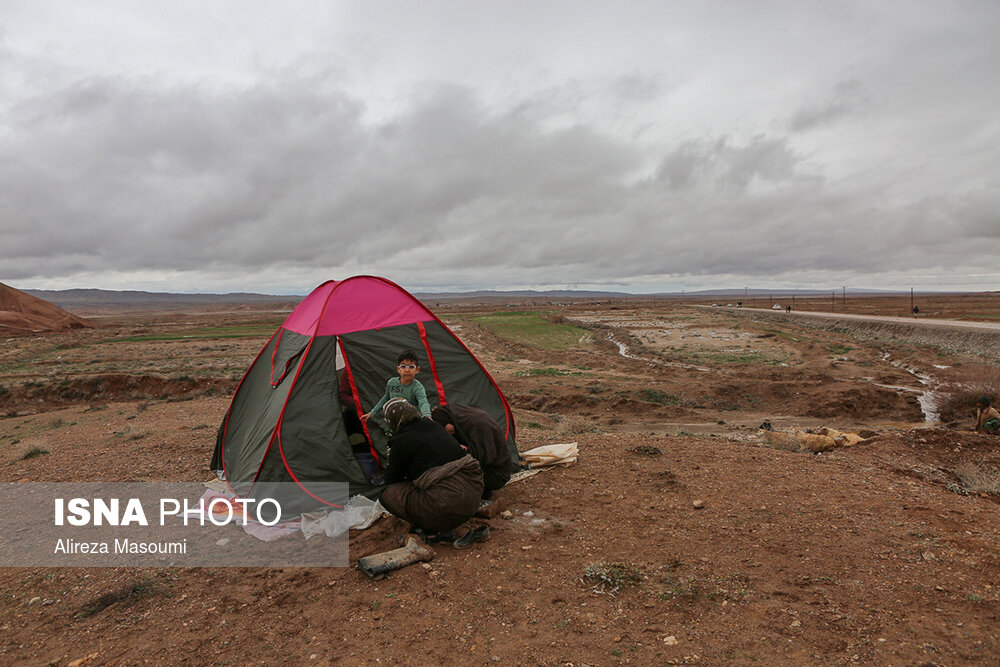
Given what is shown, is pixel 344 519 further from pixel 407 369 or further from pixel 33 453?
pixel 33 453

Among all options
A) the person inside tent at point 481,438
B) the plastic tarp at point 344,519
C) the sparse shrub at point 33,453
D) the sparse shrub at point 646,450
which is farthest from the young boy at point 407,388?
the sparse shrub at point 33,453

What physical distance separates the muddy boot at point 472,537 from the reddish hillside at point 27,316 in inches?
2776

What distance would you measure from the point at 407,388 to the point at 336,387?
5.05ft

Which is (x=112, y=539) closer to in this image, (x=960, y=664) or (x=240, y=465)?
(x=240, y=465)

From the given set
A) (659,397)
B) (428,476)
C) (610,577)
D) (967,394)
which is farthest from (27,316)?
(967,394)

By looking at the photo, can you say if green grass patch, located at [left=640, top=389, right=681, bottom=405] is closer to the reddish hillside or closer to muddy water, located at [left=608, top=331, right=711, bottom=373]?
muddy water, located at [left=608, top=331, right=711, bottom=373]

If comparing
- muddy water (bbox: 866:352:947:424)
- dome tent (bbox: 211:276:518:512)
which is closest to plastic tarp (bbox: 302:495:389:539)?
dome tent (bbox: 211:276:518:512)

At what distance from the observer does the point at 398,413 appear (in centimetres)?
572

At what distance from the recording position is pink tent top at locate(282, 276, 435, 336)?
8.16 meters

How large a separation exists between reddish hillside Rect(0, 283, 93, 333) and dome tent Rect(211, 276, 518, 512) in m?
65.9

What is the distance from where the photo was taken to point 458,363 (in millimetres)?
8945

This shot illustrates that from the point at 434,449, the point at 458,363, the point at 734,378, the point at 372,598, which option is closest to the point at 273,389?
the point at 458,363

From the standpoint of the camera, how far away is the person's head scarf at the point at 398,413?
5.68m

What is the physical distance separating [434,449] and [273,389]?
3844 millimetres
